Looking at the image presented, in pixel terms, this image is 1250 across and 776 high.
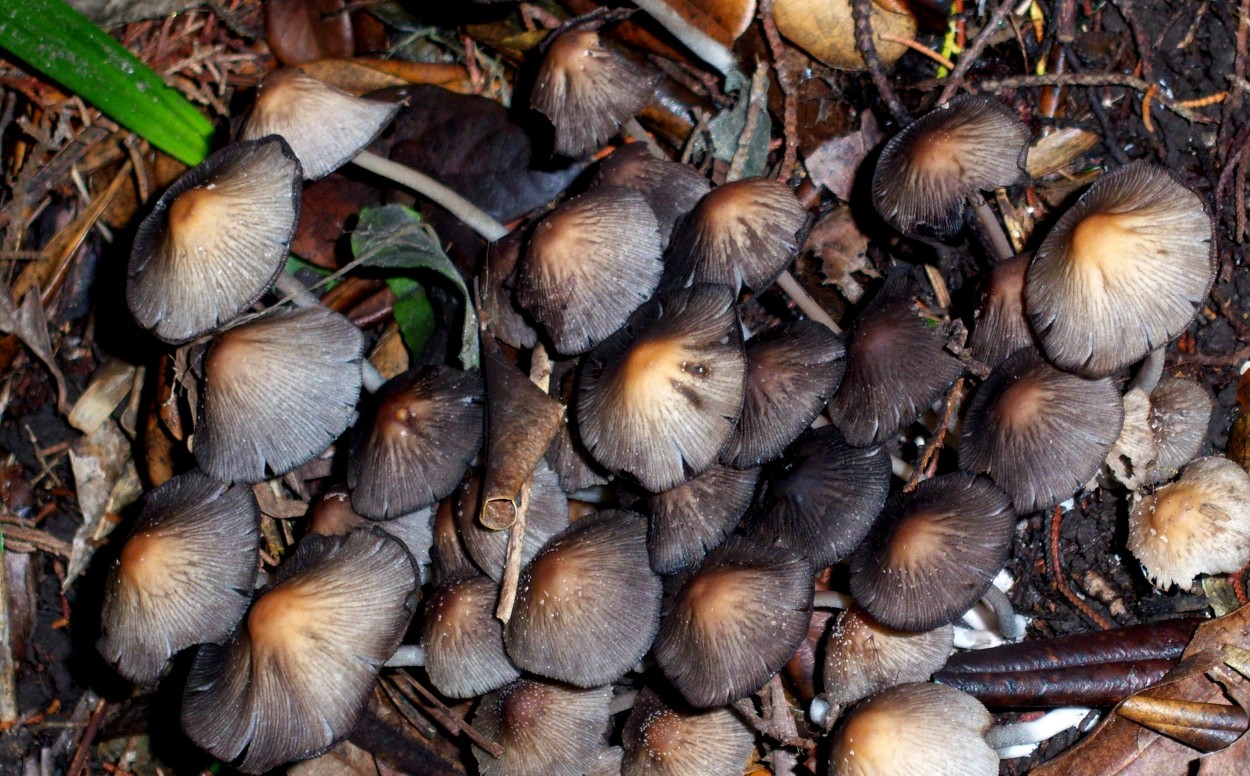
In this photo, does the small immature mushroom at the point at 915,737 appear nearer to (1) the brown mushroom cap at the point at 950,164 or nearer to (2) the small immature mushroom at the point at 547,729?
(2) the small immature mushroom at the point at 547,729

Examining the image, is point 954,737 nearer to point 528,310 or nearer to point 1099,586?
point 1099,586

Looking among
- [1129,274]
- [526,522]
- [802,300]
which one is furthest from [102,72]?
→ [1129,274]

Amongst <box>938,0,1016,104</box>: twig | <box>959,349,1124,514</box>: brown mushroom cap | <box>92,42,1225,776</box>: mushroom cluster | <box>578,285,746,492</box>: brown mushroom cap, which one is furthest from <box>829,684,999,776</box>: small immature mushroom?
<box>938,0,1016,104</box>: twig

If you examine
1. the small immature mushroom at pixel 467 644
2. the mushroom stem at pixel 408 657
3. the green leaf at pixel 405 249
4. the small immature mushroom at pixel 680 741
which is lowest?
the small immature mushroom at pixel 680 741

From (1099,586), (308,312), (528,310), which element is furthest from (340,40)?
(1099,586)

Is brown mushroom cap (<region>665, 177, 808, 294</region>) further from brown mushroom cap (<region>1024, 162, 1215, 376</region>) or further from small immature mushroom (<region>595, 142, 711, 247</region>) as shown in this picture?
brown mushroom cap (<region>1024, 162, 1215, 376</region>)

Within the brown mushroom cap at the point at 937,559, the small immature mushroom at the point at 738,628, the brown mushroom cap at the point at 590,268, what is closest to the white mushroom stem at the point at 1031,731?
the brown mushroom cap at the point at 937,559
